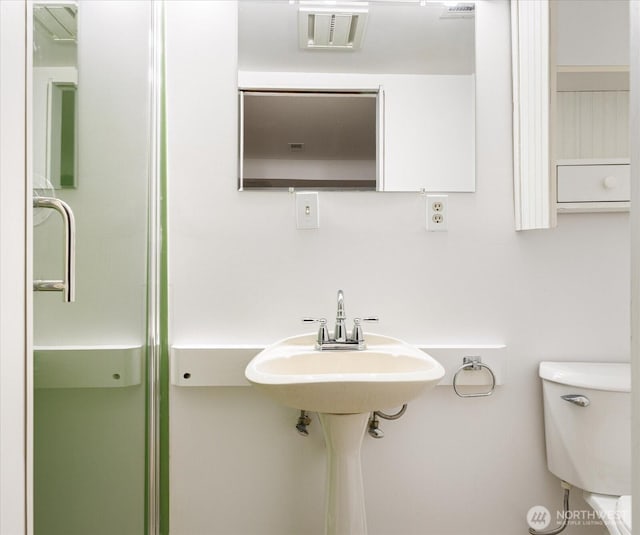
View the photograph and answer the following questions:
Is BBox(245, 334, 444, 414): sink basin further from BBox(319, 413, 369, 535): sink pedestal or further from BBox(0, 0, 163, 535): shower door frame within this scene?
BBox(0, 0, 163, 535): shower door frame

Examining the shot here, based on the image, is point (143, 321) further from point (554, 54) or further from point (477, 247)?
point (554, 54)

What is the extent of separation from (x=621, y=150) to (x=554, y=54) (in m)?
0.40

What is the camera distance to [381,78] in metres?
1.51

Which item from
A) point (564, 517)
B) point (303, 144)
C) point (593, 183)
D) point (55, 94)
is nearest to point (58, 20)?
point (55, 94)

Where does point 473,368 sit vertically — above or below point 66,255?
below

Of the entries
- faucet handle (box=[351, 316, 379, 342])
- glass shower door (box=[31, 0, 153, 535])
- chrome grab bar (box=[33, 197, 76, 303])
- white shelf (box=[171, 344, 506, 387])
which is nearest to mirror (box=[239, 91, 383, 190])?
glass shower door (box=[31, 0, 153, 535])

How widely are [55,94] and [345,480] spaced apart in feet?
3.67

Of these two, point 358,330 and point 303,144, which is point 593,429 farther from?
point 303,144

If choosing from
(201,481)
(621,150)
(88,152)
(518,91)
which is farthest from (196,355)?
(621,150)

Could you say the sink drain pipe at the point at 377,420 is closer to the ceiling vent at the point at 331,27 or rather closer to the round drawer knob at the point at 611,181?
the round drawer knob at the point at 611,181

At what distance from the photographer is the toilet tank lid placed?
130 cm

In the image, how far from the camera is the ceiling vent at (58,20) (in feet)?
2.32

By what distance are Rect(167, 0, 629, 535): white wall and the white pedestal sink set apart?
180mm

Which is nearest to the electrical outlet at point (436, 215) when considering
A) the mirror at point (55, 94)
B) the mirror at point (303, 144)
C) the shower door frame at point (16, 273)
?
the mirror at point (303, 144)
